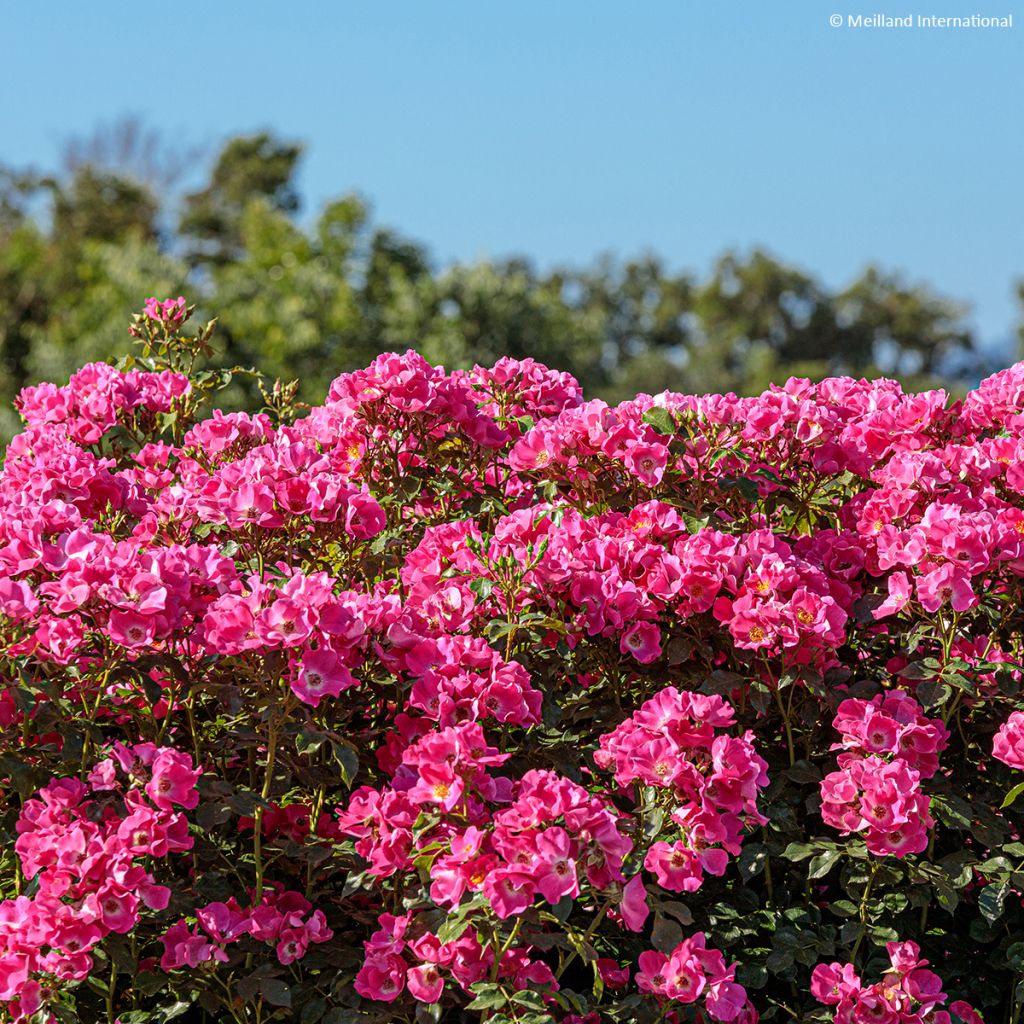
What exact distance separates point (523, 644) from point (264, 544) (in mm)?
527

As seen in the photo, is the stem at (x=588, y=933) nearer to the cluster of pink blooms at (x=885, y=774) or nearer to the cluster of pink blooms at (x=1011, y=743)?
the cluster of pink blooms at (x=885, y=774)

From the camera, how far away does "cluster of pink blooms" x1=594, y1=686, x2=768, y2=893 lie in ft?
6.89

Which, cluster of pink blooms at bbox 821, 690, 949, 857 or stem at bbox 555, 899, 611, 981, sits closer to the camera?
stem at bbox 555, 899, 611, 981

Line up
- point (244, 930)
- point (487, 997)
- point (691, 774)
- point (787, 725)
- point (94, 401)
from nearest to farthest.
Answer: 1. point (487, 997)
2. point (691, 774)
3. point (244, 930)
4. point (787, 725)
5. point (94, 401)

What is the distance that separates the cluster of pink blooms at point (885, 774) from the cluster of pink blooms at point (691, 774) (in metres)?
0.15

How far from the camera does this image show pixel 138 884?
2.14 meters

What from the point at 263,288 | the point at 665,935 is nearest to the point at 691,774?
the point at 665,935

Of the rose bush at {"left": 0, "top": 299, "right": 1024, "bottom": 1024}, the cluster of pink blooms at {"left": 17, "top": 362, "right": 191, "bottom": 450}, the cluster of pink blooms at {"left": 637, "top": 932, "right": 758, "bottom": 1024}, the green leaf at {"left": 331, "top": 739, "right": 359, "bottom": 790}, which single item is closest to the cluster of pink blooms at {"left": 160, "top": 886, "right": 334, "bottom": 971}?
the rose bush at {"left": 0, "top": 299, "right": 1024, "bottom": 1024}

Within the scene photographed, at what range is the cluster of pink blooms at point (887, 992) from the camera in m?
2.27

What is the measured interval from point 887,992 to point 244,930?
1044mm

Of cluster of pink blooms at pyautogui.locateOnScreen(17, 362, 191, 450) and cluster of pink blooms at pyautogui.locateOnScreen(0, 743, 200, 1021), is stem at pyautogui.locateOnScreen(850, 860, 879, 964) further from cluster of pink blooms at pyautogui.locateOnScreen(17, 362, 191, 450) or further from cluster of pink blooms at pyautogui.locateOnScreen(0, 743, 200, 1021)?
cluster of pink blooms at pyautogui.locateOnScreen(17, 362, 191, 450)

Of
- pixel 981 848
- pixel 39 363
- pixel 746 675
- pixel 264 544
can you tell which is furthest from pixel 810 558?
pixel 39 363

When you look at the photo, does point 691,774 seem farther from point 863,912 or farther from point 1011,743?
point 1011,743

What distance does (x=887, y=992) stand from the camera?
7.45 ft
